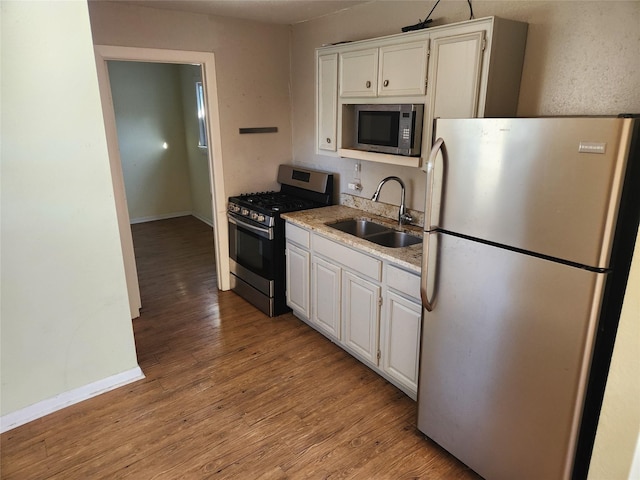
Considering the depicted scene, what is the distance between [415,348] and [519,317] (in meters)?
0.85

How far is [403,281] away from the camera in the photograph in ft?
7.96

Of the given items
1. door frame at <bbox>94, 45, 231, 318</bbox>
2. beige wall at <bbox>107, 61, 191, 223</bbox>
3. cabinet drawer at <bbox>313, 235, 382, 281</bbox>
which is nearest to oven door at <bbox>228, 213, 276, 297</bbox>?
door frame at <bbox>94, 45, 231, 318</bbox>

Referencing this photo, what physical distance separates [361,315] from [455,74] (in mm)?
1558

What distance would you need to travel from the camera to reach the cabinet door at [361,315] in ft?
8.88

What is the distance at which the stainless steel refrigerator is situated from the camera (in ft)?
4.72

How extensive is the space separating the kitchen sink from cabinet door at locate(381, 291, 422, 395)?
22.5 inches

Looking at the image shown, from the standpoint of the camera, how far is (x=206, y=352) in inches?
123

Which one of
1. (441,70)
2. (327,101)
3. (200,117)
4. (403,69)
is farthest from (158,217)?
(441,70)

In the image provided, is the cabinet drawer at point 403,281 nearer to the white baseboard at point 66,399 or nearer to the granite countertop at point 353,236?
the granite countertop at point 353,236

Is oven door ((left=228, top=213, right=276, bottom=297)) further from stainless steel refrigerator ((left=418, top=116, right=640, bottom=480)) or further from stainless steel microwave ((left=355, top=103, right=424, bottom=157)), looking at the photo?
stainless steel refrigerator ((left=418, top=116, right=640, bottom=480))

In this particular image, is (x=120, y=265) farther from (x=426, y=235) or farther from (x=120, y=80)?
(x=120, y=80)

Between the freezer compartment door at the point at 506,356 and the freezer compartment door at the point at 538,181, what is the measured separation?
9cm

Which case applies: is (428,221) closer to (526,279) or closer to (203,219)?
(526,279)

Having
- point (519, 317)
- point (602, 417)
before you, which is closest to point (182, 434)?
point (519, 317)
